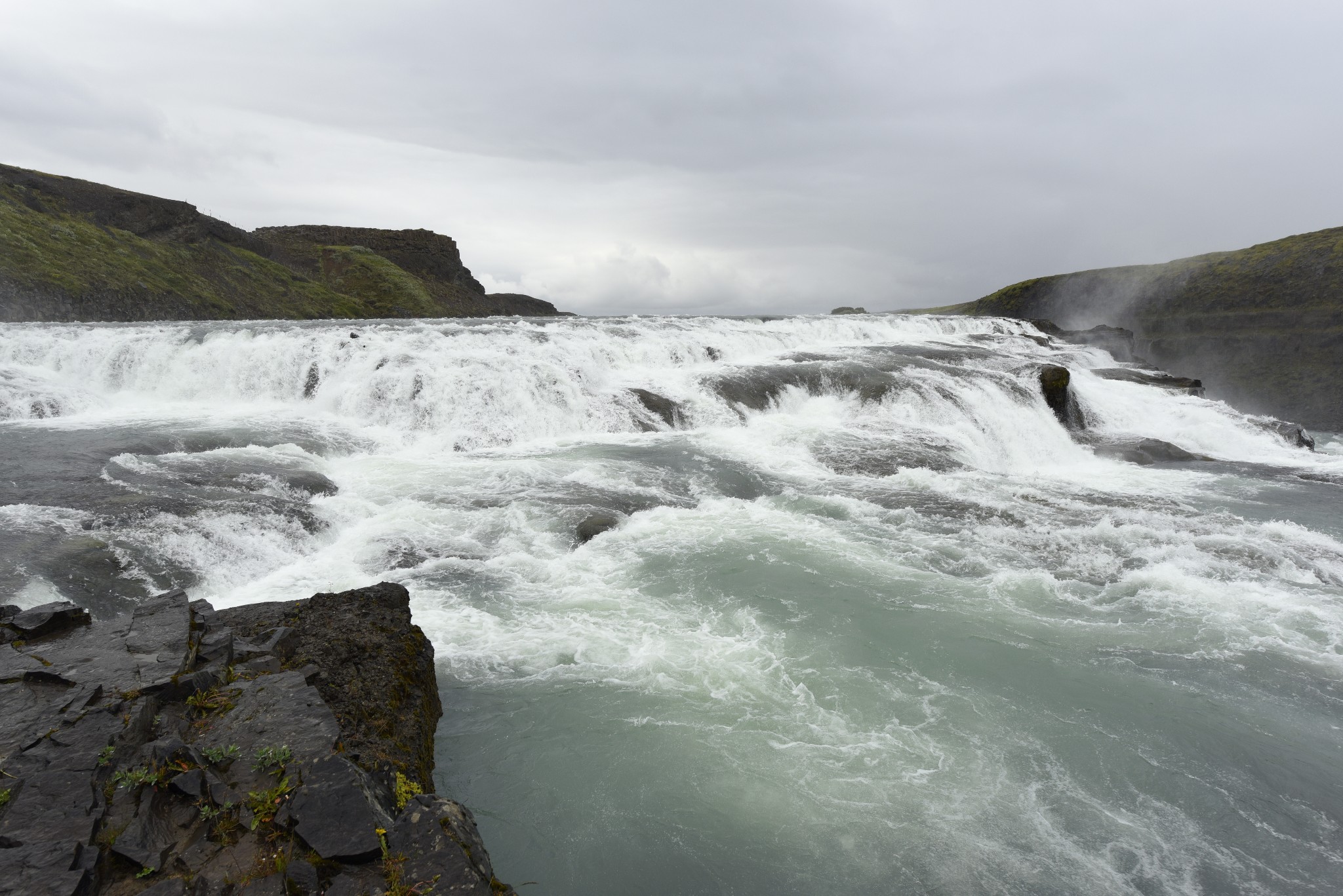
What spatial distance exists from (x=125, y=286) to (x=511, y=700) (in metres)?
43.9

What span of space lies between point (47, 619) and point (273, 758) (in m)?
2.73

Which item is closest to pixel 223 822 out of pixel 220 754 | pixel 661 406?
pixel 220 754

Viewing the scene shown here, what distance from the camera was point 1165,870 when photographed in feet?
15.5

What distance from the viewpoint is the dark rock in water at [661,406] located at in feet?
64.1

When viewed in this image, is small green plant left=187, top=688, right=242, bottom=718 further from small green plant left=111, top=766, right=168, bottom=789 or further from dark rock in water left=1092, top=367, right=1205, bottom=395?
dark rock in water left=1092, top=367, right=1205, bottom=395

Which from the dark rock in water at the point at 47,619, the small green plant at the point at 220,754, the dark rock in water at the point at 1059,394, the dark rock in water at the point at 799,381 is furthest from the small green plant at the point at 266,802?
the dark rock in water at the point at 1059,394

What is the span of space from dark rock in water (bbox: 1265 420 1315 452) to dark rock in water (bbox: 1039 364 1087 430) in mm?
6072

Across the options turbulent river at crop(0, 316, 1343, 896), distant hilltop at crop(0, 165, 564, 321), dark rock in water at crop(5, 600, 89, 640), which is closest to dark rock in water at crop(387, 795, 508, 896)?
turbulent river at crop(0, 316, 1343, 896)

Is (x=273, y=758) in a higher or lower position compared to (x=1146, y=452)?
lower

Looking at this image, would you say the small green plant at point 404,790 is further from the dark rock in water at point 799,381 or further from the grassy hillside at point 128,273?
the grassy hillside at point 128,273

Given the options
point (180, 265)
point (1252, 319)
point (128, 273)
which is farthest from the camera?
point (180, 265)

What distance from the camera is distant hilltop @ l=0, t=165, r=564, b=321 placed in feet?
112

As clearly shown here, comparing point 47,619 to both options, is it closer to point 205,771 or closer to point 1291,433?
point 205,771

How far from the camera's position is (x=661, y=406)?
19.9m
